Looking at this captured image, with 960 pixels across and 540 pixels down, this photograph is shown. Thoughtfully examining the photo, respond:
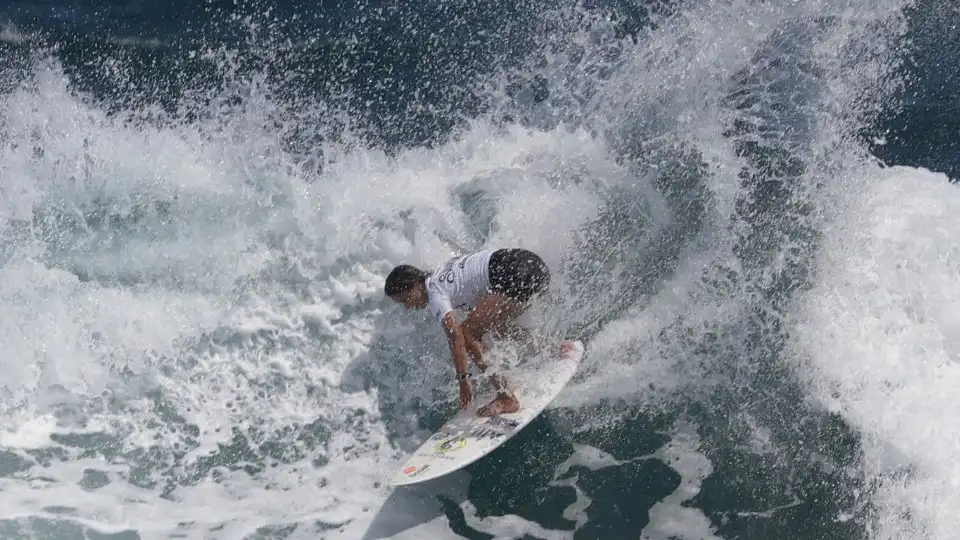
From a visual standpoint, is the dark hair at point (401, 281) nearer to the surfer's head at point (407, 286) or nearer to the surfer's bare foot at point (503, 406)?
the surfer's head at point (407, 286)

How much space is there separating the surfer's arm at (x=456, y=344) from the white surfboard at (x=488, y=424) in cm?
43

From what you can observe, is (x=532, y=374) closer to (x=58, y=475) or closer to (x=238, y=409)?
(x=238, y=409)

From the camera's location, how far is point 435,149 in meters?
8.97

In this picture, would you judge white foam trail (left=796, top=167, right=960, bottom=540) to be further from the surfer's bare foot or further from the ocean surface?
the surfer's bare foot

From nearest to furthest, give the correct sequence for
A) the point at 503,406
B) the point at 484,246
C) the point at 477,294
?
1. the point at 503,406
2. the point at 477,294
3. the point at 484,246

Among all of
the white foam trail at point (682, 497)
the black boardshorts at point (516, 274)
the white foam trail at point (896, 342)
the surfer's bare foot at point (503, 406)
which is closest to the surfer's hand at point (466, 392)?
the surfer's bare foot at point (503, 406)

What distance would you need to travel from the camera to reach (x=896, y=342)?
6.69 meters

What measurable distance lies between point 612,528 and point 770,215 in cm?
331

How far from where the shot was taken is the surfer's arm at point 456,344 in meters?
6.19

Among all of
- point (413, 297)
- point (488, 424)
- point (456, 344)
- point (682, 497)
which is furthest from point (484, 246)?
point (682, 497)

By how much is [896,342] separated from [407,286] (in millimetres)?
3896

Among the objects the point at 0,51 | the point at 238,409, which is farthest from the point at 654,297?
the point at 0,51

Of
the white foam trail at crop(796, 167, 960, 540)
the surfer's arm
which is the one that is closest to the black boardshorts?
the surfer's arm

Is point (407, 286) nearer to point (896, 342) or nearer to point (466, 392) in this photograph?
point (466, 392)
